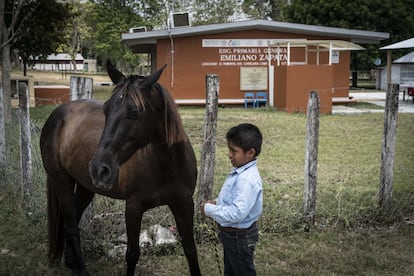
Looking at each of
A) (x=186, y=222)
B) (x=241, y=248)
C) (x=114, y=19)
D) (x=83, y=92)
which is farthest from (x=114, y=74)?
(x=114, y=19)

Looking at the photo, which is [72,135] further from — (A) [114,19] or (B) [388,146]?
(A) [114,19]

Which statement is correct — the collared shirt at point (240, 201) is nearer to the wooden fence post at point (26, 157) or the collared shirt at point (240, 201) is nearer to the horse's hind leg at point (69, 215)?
the horse's hind leg at point (69, 215)

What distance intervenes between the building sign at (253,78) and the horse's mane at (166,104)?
17.1 metres

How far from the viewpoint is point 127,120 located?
2604 mm

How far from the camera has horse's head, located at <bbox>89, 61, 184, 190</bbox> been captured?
249cm

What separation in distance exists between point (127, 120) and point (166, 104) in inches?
14.3

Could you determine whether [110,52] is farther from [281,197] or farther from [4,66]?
[281,197]

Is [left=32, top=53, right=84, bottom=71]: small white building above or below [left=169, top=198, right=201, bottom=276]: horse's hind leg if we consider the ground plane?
above

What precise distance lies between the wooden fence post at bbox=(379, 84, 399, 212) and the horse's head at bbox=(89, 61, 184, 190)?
9.58 feet

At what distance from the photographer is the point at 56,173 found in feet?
12.7

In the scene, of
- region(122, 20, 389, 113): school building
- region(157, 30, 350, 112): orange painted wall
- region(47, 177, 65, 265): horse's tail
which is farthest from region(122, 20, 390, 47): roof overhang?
region(47, 177, 65, 265): horse's tail

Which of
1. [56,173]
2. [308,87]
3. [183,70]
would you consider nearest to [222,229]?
[56,173]

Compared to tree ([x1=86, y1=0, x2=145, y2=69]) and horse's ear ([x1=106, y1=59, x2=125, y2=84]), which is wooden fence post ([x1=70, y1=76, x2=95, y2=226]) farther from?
tree ([x1=86, y1=0, x2=145, y2=69])

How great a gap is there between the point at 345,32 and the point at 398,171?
14878 mm
